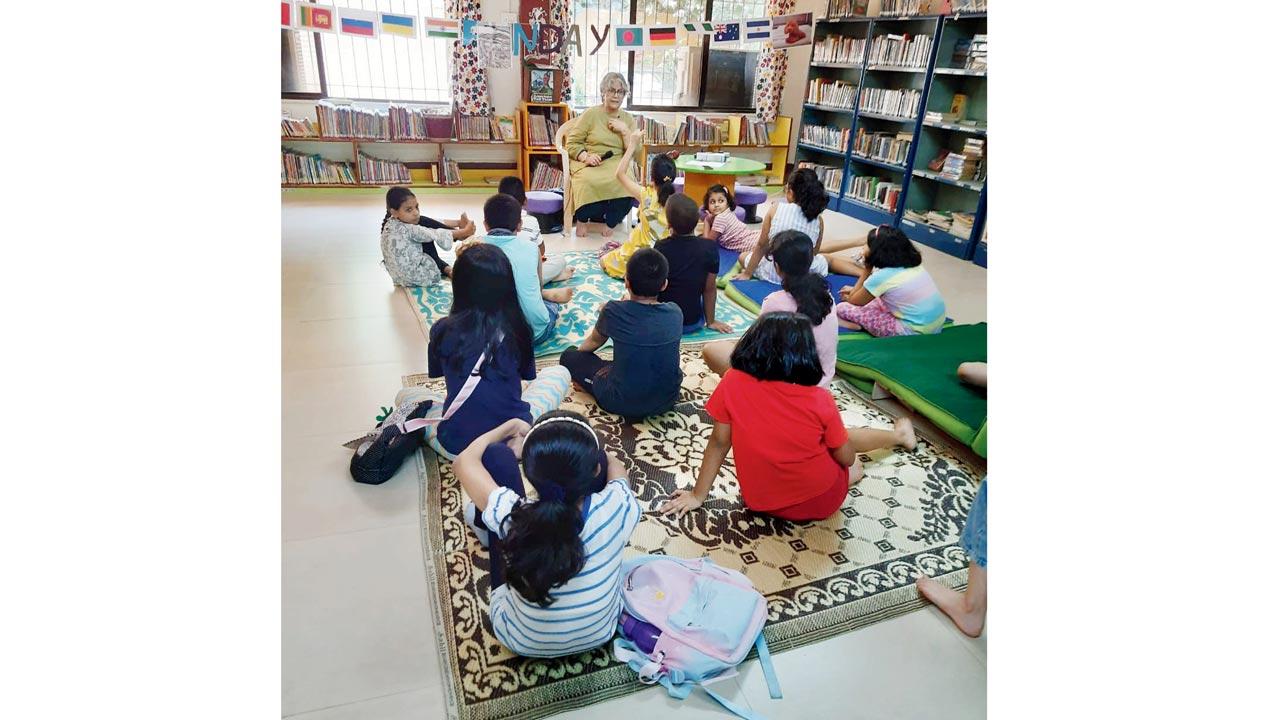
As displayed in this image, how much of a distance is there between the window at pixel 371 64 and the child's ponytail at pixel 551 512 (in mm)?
6099

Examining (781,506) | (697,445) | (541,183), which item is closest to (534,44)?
(541,183)

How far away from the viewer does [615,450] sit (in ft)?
8.88

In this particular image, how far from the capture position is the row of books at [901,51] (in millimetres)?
5828

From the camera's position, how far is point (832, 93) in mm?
6992

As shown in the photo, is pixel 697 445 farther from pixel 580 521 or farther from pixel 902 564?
pixel 580 521

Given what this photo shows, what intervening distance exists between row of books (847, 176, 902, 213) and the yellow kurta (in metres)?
2.44

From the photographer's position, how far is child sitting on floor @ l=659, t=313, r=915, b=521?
2.12 metres

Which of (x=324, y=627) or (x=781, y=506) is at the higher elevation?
(x=781, y=506)

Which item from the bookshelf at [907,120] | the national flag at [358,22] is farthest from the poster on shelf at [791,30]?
the national flag at [358,22]

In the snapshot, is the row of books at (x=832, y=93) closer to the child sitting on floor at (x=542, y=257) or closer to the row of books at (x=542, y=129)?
the row of books at (x=542, y=129)

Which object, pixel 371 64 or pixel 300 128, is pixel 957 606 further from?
pixel 371 64

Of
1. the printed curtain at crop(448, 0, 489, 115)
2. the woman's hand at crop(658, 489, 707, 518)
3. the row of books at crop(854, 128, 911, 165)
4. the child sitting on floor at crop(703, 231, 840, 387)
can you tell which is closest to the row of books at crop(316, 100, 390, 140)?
the printed curtain at crop(448, 0, 489, 115)

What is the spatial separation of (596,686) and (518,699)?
7.6 inches

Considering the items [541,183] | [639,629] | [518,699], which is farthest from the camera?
[541,183]
